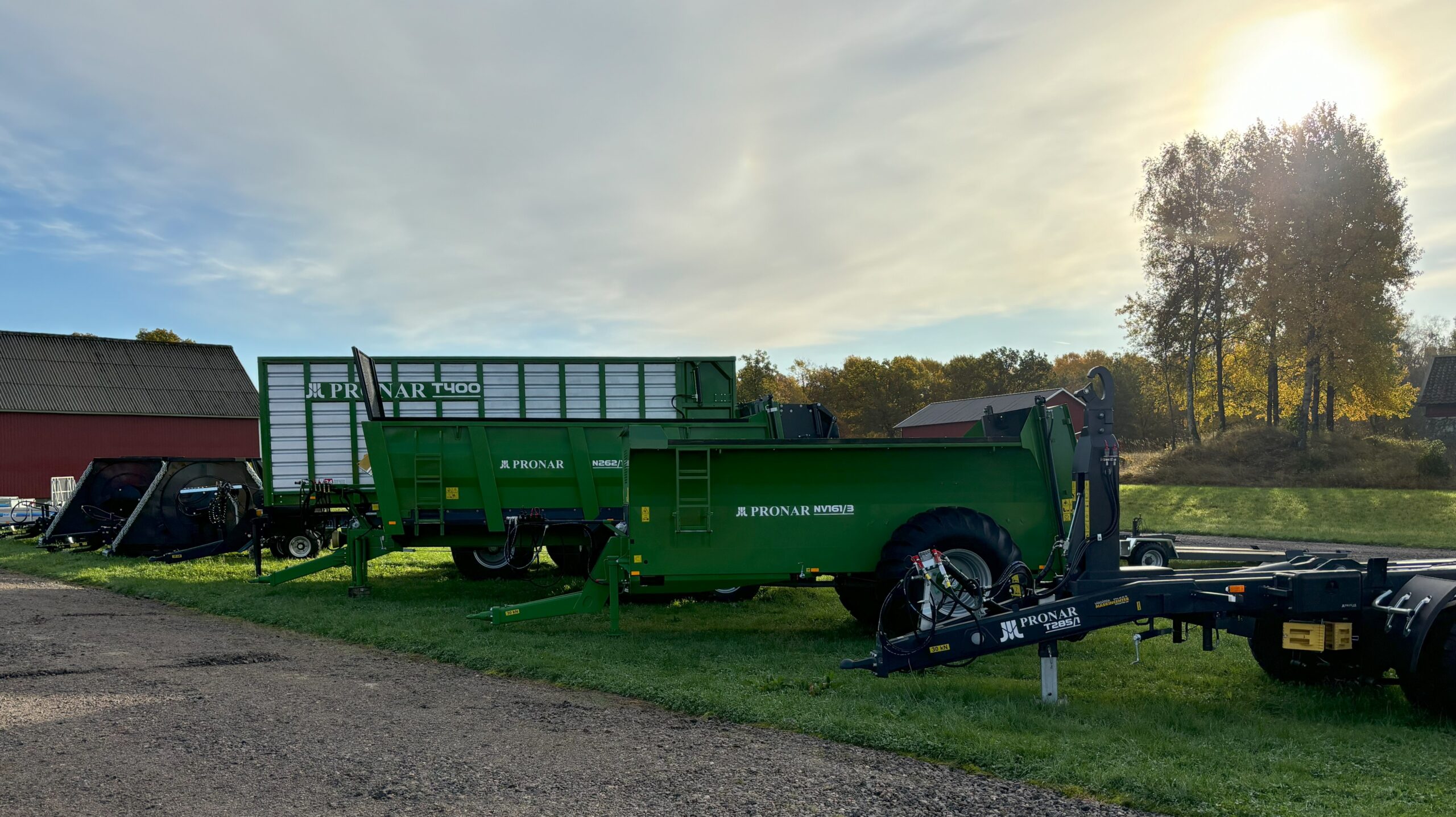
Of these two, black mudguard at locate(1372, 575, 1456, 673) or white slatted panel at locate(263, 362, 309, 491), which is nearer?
black mudguard at locate(1372, 575, 1456, 673)

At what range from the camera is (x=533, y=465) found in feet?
42.4

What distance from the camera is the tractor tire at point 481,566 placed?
15023mm

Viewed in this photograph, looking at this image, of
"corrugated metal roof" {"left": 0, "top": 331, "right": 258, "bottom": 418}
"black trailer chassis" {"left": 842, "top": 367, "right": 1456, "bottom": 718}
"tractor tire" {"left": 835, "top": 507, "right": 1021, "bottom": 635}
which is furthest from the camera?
"corrugated metal roof" {"left": 0, "top": 331, "right": 258, "bottom": 418}

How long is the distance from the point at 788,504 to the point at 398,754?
4643mm

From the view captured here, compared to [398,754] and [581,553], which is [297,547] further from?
[398,754]

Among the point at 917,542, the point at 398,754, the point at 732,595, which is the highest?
the point at 917,542

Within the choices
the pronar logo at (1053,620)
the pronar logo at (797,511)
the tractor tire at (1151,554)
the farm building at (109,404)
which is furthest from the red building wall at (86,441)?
the pronar logo at (1053,620)

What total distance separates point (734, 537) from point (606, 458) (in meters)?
4.19

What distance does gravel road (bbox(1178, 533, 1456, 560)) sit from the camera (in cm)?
1822

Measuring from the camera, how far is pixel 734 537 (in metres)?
9.38

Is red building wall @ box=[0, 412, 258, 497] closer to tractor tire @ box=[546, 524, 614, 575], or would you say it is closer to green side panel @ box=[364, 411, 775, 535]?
tractor tire @ box=[546, 524, 614, 575]

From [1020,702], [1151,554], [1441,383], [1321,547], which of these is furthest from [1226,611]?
[1441,383]

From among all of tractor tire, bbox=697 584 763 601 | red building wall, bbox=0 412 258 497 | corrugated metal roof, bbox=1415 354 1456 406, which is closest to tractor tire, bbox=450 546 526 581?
tractor tire, bbox=697 584 763 601

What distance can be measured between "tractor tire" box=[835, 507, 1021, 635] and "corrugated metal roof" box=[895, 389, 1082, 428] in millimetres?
42313
